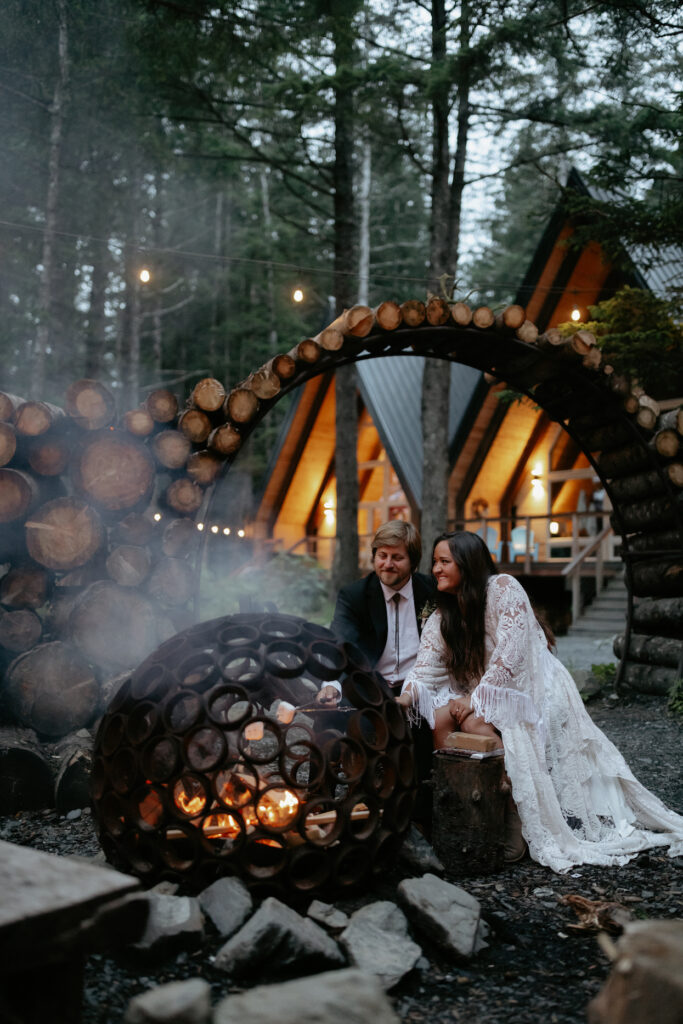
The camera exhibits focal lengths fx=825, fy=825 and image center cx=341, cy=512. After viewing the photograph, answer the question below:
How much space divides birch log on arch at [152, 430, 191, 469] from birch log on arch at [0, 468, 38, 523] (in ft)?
3.09

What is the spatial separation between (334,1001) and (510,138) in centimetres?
2643

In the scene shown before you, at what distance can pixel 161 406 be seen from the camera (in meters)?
6.05

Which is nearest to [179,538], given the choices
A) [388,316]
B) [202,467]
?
[202,467]

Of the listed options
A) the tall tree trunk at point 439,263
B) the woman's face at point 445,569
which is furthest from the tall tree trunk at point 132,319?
the woman's face at point 445,569

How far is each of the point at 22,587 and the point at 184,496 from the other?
51.4 inches

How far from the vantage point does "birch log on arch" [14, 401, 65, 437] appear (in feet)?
18.2

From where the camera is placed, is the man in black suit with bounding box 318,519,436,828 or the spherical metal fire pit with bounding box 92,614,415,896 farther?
the man in black suit with bounding box 318,519,436,828

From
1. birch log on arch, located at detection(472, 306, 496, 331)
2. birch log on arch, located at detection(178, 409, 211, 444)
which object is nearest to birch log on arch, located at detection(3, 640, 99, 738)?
birch log on arch, located at detection(178, 409, 211, 444)

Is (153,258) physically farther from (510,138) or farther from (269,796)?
(269,796)

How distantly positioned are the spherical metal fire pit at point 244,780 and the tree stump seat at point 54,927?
90 cm

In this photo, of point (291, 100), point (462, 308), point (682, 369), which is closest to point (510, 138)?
point (291, 100)

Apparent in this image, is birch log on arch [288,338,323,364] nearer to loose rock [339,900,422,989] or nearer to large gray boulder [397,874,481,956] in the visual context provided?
large gray boulder [397,874,481,956]

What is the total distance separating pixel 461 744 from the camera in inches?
161

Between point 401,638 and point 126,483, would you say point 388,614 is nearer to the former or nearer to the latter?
point 401,638
